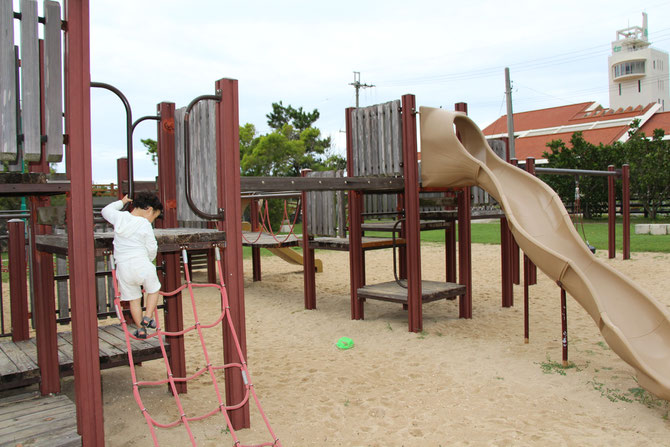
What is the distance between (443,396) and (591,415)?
3.71 ft

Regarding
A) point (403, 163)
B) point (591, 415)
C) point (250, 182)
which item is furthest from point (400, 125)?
point (591, 415)

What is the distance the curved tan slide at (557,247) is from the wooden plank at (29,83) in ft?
14.0

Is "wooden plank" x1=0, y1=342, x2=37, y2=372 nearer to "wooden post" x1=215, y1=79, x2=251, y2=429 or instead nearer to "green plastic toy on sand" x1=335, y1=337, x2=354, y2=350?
"wooden post" x1=215, y1=79, x2=251, y2=429

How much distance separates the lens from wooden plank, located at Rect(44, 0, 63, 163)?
2945 mm

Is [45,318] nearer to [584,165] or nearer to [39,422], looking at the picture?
[39,422]

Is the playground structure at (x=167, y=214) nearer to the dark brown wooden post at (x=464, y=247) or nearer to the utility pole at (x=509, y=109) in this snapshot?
the dark brown wooden post at (x=464, y=247)

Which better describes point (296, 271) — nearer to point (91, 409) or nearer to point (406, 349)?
point (406, 349)

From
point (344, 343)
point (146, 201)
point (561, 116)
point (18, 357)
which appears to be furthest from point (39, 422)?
point (561, 116)

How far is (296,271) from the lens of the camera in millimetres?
13398

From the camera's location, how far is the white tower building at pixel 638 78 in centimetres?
5494

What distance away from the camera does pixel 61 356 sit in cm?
448

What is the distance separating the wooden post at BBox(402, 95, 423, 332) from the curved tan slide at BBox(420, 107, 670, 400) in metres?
0.15

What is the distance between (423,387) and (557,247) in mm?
2189

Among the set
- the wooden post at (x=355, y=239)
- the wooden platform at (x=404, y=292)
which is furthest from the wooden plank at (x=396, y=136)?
the wooden platform at (x=404, y=292)
